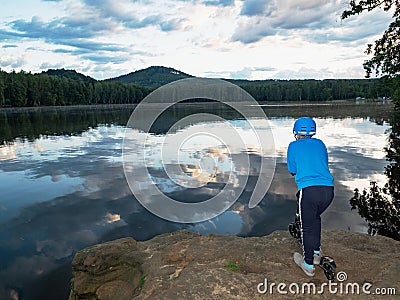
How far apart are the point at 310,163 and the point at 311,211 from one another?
800mm

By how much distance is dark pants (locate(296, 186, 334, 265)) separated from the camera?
5566mm

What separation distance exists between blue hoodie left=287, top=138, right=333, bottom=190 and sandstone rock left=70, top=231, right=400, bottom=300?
1.54 metres

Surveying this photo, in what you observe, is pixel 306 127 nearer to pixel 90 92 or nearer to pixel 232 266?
pixel 232 266

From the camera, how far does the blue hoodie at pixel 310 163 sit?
5578 millimetres

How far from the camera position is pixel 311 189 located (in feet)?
18.3

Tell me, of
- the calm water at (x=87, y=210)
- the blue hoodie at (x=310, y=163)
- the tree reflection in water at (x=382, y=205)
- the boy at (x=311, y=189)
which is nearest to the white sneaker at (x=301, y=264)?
the boy at (x=311, y=189)

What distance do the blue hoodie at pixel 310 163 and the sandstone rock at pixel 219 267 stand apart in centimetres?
154

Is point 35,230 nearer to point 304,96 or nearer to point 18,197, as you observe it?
point 18,197

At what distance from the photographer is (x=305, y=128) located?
5.82 m

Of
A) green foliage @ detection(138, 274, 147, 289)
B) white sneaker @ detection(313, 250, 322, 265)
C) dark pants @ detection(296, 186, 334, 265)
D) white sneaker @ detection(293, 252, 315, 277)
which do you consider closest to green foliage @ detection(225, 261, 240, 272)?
white sneaker @ detection(293, 252, 315, 277)

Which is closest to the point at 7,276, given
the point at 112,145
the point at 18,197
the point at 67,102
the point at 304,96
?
the point at 18,197

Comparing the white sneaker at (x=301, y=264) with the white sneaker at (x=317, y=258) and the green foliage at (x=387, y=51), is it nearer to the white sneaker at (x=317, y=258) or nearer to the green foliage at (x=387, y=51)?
the white sneaker at (x=317, y=258)

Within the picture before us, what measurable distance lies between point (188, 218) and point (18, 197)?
7647 mm

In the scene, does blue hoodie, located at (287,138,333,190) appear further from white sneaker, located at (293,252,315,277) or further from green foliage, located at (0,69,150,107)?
green foliage, located at (0,69,150,107)
